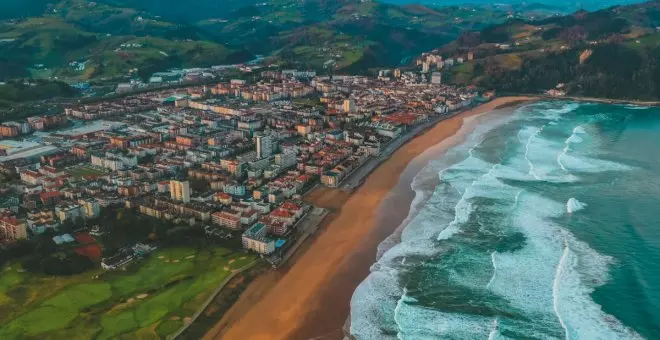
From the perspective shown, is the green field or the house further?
the house

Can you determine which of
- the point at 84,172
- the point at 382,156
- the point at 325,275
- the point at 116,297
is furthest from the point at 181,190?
the point at 382,156

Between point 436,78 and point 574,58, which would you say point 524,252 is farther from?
point 574,58

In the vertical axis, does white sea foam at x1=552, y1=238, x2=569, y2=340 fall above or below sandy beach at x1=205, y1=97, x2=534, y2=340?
above

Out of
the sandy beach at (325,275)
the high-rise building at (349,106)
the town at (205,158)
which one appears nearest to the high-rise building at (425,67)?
the town at (205,158)

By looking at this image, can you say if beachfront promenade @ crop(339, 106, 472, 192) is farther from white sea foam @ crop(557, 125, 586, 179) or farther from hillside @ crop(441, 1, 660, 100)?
hillside @ crop(441, 1, 660, 100)

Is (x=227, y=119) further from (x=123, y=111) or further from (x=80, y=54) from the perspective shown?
(x=80, y=54)

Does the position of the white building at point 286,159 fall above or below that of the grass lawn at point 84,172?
above

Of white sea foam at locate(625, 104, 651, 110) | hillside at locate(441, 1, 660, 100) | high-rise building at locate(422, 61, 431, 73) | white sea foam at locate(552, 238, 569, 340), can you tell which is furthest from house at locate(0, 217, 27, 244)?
high-rise building at locate(422, 61, 431, 73)

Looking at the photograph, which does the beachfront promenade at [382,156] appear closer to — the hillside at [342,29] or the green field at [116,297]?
the green field at [116,297]
